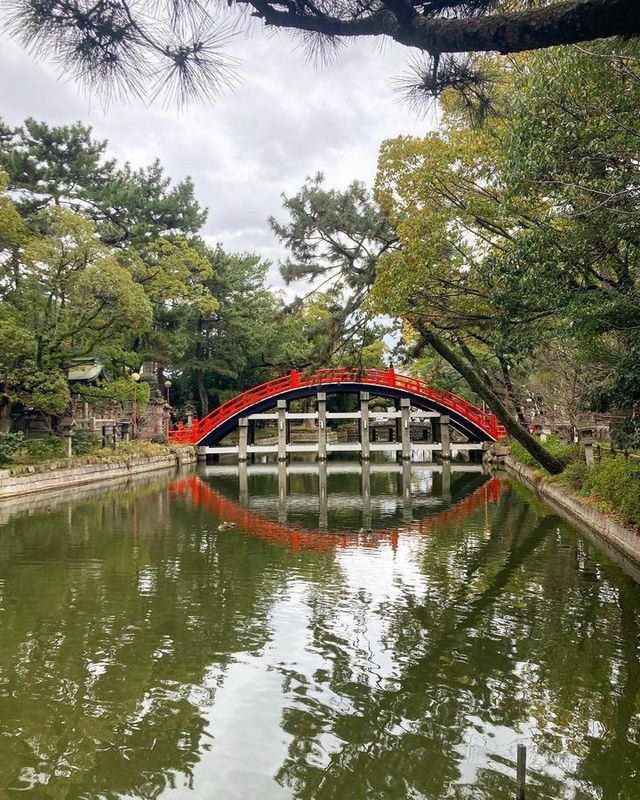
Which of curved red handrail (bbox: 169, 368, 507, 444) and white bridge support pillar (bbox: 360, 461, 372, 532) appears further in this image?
curved red handrail (bbox: 169, 368, 507, 444)

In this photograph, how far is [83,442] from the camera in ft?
73.9

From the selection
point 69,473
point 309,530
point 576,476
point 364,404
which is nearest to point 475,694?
point 309,530

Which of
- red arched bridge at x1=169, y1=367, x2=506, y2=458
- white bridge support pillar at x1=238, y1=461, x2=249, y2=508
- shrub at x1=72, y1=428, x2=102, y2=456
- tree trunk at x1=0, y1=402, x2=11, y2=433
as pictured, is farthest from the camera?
red arched bridge at x1=169, y1=367, x2=506, y2=458

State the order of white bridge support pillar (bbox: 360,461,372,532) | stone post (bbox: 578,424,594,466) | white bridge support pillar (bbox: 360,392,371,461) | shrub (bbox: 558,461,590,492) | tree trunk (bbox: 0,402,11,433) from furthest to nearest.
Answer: white bridge support pillar (bbox: 360,392,371,461) → tree trunk (bbox: 0,402,11,433) → shrub (bbox: 558,461,590,492) → stone post (bbox: 578,424,594,466) → white bridge support pillar (bbox: 360,461,372,532)

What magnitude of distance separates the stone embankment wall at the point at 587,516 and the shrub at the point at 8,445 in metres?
15.8

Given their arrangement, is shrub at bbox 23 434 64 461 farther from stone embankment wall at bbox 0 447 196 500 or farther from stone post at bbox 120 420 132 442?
stone post at bbox 120 420 132 442

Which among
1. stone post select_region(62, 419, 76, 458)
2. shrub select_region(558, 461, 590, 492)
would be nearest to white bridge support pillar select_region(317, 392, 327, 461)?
stone post select_region(62, 419, 76, 458)

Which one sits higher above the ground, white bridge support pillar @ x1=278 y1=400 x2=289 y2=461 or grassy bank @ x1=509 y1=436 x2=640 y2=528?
white bridge support pillar @ x1=278 y1=400 x2=289 y2=461

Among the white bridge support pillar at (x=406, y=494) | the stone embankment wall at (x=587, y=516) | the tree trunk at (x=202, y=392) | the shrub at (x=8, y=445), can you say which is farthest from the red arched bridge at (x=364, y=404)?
the shrub at (x=8, y=445)

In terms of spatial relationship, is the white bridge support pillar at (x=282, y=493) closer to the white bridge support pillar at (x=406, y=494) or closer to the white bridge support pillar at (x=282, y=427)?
the white bridge support pillar at (x=282, y=427)

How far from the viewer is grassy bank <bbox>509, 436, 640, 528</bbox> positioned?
10344 millimetres

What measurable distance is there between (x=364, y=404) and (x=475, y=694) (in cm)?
2590

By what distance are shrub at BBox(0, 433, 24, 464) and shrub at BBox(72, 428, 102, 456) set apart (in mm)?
3657

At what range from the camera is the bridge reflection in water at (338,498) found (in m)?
13.5
